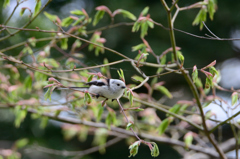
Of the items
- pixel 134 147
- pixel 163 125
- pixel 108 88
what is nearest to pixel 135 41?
pixel 163 125

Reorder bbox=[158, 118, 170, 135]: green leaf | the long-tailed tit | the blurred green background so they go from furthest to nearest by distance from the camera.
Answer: the blurred green background < bbox=[158, 118, 170, 135]: green leaf < the long-tailed tit

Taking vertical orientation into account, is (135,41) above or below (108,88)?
below

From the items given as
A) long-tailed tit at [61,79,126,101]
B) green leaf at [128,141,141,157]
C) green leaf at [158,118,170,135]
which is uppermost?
long-tailed tit at [61,79,126,101]

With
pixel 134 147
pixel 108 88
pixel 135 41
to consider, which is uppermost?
pixel 108 88

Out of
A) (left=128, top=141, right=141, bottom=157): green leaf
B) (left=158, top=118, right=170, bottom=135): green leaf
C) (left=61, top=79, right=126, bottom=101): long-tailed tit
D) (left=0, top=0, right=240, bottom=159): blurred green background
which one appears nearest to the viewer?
(left=128, top=141, right=141, bottom=157): green leaf

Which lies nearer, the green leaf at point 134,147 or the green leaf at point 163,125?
the green leaf at point 134,147

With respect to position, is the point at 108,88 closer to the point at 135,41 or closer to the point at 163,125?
the point at 163,125

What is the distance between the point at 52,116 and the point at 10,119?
3.61 meters

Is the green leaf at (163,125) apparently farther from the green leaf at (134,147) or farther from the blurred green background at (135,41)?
the blurred green background at (135,41)

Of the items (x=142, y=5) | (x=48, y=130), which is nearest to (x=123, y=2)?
(x=142, y=5)

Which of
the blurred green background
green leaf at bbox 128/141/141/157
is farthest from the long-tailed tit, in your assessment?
the blurred green background

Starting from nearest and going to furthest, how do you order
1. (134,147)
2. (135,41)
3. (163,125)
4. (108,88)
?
1. (134,147)
2. (108,88)
3. (163,125)
4. (135,41)

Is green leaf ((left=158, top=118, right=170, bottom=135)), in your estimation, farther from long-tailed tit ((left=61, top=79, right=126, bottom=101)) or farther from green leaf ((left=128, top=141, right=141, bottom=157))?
green leaf ((left=128, top=141, right=141, bottom=157))

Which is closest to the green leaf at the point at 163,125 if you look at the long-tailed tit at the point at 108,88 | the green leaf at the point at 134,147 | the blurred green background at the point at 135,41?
the long-tailed tit at the point at 108,88
